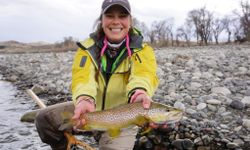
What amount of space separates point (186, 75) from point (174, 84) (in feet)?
4.42

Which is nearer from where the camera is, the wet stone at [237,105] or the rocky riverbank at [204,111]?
the rocky riverbank at [204,111]

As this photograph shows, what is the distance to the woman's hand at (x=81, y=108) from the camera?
334 centimetres

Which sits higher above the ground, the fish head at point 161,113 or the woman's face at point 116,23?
the woman's face at point 116,23

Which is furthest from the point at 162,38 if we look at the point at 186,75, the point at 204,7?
the point at 186,75

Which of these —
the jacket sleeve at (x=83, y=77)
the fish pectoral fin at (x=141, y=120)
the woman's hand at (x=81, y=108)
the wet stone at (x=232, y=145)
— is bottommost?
the wet stone at (x=232, y=145)

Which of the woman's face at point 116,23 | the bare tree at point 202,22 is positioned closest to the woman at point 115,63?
the woman's face at point 116,23

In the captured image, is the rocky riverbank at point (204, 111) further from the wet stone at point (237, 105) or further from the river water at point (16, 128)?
the river water at point (16, 128)

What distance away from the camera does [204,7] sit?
6241cm

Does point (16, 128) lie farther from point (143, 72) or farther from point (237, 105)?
point (237, 105)

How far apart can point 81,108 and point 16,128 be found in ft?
11.7

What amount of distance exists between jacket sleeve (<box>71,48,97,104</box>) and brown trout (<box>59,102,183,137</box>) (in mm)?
373

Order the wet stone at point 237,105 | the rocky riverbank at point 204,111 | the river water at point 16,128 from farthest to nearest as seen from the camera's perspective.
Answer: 1. the wet stone at point 237,105
2. the river water at point 16,128
3. the rocky riverbank at point 204,111

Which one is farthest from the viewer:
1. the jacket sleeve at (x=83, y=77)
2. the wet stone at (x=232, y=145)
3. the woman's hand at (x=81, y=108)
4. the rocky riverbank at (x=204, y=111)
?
the rocky riverbank at (x=204, y=111)

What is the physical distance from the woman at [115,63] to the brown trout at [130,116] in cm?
51
